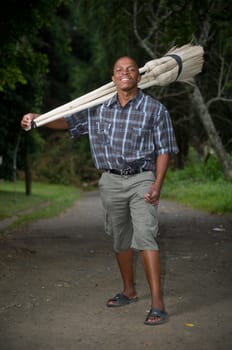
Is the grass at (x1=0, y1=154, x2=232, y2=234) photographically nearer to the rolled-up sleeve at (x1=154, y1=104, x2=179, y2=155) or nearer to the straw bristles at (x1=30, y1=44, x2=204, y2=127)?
the straw bristles at (x1=30, y1=44, x2=204, y2=127)

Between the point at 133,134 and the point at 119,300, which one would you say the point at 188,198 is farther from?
the point at 133,134

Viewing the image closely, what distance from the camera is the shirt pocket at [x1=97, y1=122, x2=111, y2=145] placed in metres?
5.26

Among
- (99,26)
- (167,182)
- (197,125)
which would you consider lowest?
→ (167,182)

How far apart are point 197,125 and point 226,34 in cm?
2322

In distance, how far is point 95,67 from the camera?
124ft

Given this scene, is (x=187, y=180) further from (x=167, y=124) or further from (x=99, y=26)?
(x=167, y=124)

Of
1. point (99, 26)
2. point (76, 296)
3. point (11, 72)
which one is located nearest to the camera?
point (76, 296)

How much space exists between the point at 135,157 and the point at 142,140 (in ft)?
0.46

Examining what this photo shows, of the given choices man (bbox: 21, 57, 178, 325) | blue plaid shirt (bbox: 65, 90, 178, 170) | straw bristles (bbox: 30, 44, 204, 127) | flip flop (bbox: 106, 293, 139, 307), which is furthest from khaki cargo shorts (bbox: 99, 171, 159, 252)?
straw bristles (bbox: 30, 44, 204, 127)

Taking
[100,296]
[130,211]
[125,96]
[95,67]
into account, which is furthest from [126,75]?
[95,67]

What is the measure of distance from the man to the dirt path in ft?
1.24

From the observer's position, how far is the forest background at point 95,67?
438 inches

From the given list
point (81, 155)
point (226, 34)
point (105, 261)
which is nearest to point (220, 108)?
point (81, 155)

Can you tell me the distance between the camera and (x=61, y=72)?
168ft
